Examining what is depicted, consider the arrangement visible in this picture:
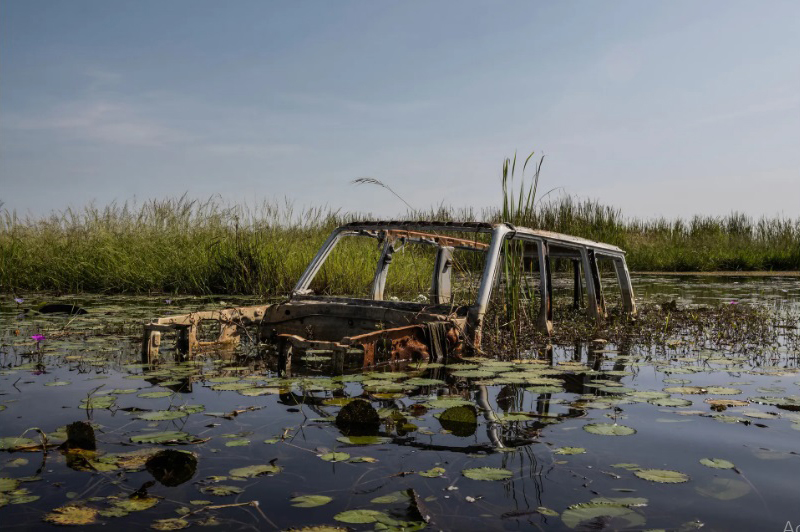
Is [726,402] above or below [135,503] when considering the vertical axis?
above

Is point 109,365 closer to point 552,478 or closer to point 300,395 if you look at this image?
point 300,395

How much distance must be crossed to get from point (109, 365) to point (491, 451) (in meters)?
3.65

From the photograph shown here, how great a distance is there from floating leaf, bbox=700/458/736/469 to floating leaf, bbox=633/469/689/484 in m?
0.19

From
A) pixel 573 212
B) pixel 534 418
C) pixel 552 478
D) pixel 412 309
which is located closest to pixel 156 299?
pixel 412 309

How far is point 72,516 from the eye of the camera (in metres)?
2.54

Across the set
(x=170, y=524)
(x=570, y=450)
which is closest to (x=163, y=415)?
(x=170, y=524)

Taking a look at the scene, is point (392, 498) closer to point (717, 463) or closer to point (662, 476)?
point (662, 476)

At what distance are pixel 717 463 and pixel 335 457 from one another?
174cm

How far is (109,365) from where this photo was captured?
569 centimetres

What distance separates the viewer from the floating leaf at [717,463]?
315 centimetres

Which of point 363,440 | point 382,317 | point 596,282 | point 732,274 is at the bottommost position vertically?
point 363,440

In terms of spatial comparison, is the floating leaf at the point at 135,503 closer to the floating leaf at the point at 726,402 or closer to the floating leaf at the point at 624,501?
the floating leaf at the point at 624,501

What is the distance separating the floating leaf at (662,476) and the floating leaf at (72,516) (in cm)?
220

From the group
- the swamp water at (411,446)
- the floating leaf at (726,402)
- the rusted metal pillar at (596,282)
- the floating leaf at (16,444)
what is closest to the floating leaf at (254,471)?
the swamp water at (411,446)
